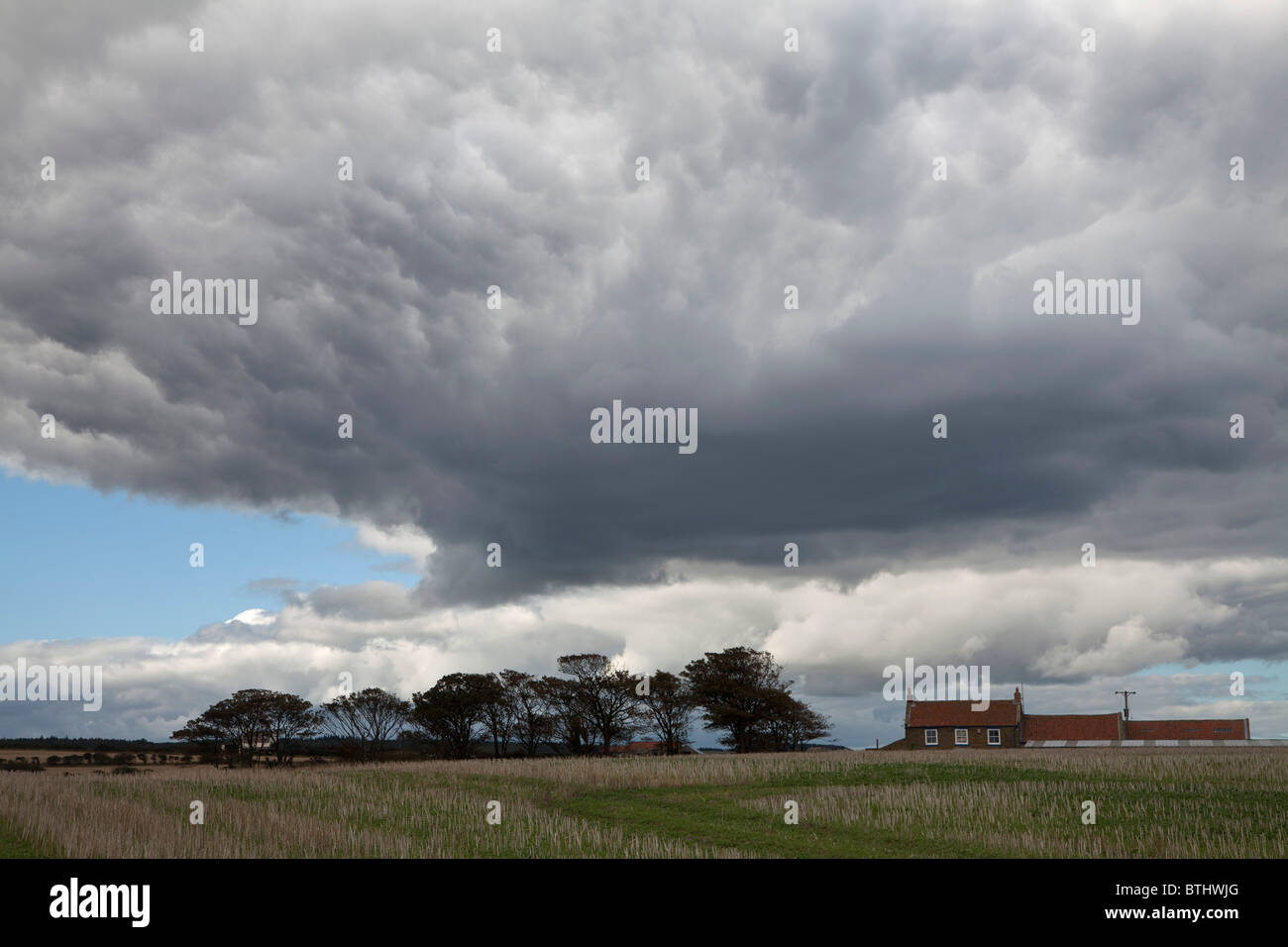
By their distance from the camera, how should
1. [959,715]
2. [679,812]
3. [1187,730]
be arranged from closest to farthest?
1. [679,812]
2. [959,715]
3. [1187,730]

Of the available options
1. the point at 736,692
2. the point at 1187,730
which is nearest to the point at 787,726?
the point at 736,692

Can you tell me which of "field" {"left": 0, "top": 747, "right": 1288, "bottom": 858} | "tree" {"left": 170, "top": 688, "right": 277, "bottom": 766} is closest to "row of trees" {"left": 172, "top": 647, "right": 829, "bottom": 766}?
"tree" {"left": 170, "top": 688, "right": 277, "bottom": 766}

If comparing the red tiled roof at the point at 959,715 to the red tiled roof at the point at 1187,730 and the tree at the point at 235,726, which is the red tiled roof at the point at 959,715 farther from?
the tree at the point at 235,726

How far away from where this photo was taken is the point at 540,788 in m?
39.8

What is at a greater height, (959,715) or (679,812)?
(679,812)

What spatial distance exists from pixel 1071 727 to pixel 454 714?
253ft

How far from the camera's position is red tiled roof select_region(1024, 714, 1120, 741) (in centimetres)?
11856

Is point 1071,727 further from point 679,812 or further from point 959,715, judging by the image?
point 679,812

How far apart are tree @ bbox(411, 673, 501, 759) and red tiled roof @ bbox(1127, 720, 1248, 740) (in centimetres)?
8253

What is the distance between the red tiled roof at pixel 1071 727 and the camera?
11856cm

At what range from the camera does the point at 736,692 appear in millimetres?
98875

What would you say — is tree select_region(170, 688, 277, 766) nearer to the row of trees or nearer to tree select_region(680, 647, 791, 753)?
the row of trees
